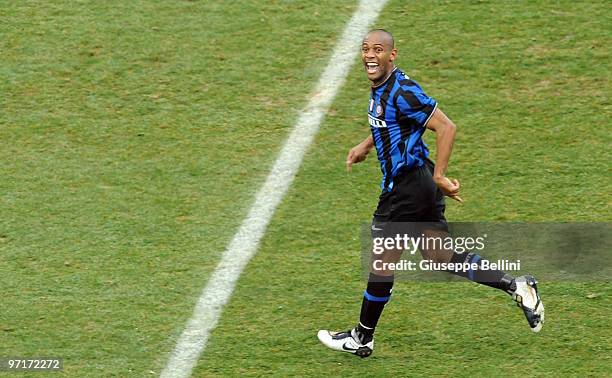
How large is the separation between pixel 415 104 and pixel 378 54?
34 cm

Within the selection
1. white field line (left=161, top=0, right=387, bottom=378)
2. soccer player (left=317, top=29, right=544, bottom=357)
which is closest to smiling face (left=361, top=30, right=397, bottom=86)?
soccer player (left=317, top=29, right=544, bottom=357)

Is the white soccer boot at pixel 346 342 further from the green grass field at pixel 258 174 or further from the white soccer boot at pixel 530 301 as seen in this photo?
the white soccer boot at pixel 530 301

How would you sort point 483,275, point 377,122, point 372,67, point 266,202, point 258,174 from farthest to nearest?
point 258,174
point 266,202
point 483,275
point 377,122
point 372,67

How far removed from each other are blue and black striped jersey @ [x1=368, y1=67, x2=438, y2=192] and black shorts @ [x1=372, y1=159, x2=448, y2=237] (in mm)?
50

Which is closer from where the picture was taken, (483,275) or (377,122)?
(377,122)

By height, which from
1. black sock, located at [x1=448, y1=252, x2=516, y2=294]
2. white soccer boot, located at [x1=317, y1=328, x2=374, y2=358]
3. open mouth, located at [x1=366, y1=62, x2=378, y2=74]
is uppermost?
open mouth, located at [x1=366, y1=62, x2=378, y2=74]

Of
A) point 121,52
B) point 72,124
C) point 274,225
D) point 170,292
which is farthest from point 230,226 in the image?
point 121,52

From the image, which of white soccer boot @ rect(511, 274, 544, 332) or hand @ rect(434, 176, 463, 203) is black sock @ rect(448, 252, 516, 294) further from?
hand @ rect(434, 176, 463, 203)

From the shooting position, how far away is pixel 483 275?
23.3ft

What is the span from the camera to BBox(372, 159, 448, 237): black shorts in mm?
6969

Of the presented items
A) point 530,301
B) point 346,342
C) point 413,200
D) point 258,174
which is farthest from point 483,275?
point 258,174

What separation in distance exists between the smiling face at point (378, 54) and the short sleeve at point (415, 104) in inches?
5.7

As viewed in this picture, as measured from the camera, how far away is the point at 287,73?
32.7 ft

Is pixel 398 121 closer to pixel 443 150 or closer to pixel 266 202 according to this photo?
pixel 443 150
